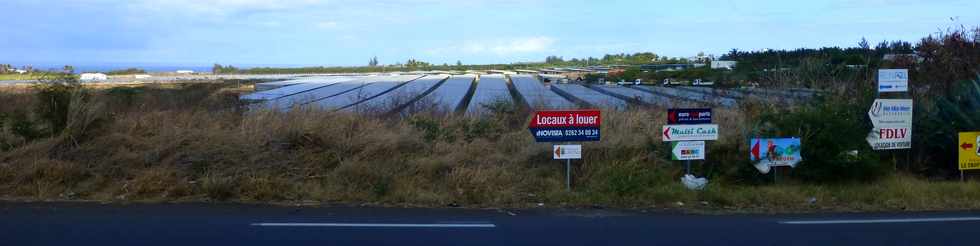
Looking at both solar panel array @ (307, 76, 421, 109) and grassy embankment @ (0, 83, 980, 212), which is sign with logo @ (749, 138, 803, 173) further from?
solar panel array @ (307, 76, 421, 109)

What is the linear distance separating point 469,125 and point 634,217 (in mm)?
5548

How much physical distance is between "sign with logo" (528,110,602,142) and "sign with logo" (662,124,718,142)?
1.10 m

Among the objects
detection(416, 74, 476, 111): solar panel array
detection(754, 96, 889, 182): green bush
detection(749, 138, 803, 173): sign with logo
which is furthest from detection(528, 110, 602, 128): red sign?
detection(416, 74, 476, 111): solar panel array

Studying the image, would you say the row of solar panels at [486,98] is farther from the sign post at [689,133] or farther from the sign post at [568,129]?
the sign post at [689,133]

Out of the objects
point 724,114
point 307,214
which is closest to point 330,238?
point 307,214

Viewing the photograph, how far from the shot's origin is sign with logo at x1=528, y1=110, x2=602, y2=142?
A: 457 inches

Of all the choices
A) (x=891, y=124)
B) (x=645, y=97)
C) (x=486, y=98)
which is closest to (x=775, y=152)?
(x=891, y=124)

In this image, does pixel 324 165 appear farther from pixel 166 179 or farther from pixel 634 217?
pixel 634 217

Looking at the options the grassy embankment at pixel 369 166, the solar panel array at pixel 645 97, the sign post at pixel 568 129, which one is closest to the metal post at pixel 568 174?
the sign post at pixel 568 129

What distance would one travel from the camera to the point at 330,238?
7648mm

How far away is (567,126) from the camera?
38.5ft

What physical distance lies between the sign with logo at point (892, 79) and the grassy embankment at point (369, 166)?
1400 millimetres

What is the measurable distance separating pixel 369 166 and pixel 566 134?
2950 mm

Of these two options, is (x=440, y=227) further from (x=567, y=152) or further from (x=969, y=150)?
(x=969, y=150)
